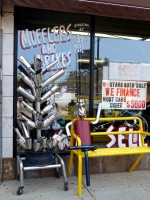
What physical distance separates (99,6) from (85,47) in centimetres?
95

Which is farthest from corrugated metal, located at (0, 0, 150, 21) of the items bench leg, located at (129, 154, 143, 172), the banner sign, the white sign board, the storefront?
bench leg, located at (129, 154, 143, 172)

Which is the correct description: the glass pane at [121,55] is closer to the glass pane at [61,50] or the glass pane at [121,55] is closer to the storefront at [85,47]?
the storefront at [85,47]

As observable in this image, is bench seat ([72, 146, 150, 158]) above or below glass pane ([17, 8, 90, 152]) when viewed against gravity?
below

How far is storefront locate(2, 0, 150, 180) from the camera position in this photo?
4.25 meters

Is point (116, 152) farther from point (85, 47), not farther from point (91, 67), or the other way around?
point (85, 47)

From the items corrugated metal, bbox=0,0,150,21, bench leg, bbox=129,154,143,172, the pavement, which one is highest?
corrugated metal, bbox=0,0,150,21

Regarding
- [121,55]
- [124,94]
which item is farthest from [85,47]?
[124,94]

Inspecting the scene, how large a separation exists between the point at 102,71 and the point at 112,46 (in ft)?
1.85

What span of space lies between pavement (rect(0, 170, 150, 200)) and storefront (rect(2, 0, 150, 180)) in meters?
0.58

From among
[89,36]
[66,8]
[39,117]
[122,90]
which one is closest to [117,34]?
[89,36]

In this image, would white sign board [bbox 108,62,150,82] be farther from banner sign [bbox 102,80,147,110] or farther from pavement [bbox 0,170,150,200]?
pavement [bbox 0,170,150,200]

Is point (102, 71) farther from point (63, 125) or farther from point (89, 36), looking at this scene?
point (63, 125)

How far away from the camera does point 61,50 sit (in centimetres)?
465

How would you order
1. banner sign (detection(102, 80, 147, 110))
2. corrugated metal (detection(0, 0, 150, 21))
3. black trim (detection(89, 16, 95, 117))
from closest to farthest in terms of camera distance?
corrugated metal (detection(0, 0, 150, 21)) → black trim (detection(89, 16, 95, 117)) → banner sign (detection(102, 80, 147, 110))
